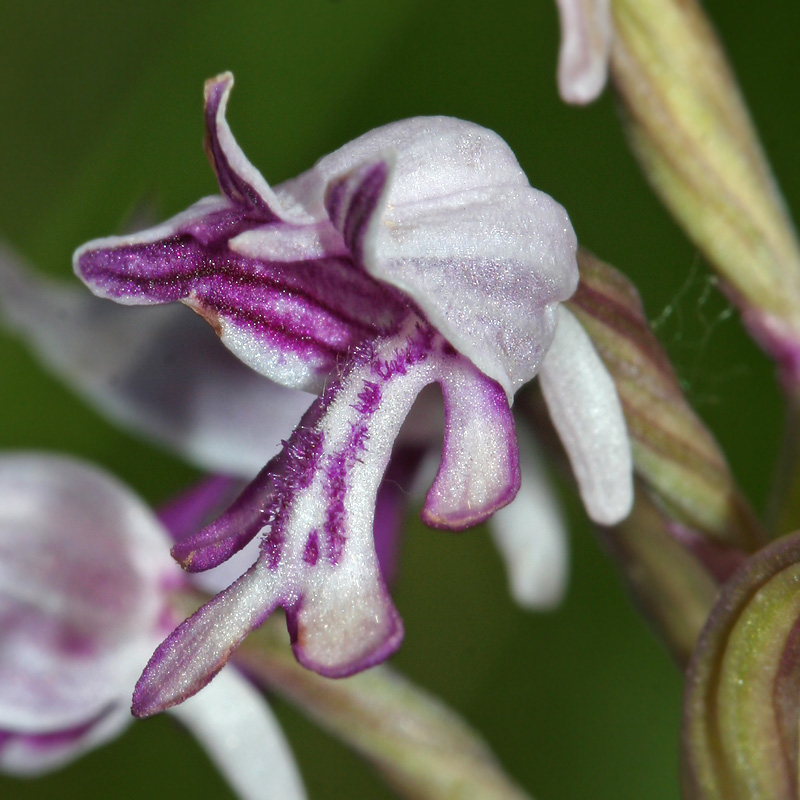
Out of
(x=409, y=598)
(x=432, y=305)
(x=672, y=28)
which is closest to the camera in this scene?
(x=432, y=305)

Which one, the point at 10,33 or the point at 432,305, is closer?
the point at 432,305

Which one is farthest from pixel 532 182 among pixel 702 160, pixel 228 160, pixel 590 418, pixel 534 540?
pixel 228 160

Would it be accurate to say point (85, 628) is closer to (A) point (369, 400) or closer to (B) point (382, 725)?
(B) point (382, 725)

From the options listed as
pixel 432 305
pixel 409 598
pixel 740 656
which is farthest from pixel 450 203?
pixel 409 598

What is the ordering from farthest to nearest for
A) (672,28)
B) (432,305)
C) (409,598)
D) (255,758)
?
1. (409,598)
2. (255,758)
3. (672,28)
4. (432,305)

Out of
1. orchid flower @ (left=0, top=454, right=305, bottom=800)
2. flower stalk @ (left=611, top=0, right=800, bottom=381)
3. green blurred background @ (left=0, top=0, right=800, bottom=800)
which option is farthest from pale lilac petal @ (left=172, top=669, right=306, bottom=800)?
green blurred background @ (left=0, top=0, right=800, bottom=800)

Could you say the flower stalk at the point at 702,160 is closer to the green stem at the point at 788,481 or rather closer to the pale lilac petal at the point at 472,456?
A: the green stem at the point at 788,481

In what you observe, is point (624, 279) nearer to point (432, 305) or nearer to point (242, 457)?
point (432, 305)

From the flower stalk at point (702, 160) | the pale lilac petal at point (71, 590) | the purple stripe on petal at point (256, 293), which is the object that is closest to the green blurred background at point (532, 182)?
the pale lilac petal at point (71, 590)

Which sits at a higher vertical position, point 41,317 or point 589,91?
point 589,91
